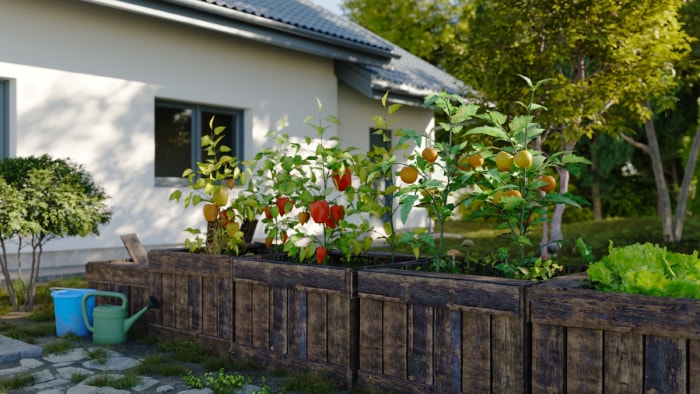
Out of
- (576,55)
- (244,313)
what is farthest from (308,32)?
(244,313)

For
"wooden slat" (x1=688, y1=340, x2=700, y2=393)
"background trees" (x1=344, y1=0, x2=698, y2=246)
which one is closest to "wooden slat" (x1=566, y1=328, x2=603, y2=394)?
"wooden slat" (x1=688, y1=340, x2=700, y2=393)

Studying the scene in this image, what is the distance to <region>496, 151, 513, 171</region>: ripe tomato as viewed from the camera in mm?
3824

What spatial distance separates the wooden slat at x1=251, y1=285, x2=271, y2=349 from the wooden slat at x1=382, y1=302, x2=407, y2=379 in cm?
94

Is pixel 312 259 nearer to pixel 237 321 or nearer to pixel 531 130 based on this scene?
pixel 237 321

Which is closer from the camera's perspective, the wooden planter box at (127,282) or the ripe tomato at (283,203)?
the ripe tomato at (283,203)

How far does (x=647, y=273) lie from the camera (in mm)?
3086

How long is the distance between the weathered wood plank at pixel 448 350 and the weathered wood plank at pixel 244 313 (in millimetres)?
1476

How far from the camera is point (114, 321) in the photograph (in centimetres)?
523

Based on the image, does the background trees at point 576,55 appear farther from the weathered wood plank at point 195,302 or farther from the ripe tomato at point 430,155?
the weathered wood plank at point 195,302

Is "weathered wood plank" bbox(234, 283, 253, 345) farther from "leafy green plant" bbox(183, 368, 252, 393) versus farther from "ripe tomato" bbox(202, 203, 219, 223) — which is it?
"ripe tomato" bbox(202, 203, 219, 223)

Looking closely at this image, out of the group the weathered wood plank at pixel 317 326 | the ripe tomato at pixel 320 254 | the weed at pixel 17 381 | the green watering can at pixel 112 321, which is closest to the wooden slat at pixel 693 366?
the weathered wood plank at pixel 317 326

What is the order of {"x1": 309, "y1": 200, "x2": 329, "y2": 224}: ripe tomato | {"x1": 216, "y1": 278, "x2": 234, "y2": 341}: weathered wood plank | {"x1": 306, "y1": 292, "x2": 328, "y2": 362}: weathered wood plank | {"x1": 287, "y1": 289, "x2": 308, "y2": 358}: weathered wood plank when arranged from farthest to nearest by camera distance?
{"x1": 216, "y1": 278, "x2": 234, "y2": 341}: weathered wood plank → {"x1": 309, "y1": 200, "x2": 329, "y2": 224}: ripe tomato → {"x1": 287, "y1": 289, "x2": 308, "y2": 358}: weathered wood plank → {"x1": 306, "y1": 292, "x2": 328, "y2": 362}: weathered wood plank

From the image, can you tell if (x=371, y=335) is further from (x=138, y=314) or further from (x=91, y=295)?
(x=91, y=295)

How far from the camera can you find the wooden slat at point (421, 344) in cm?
370
